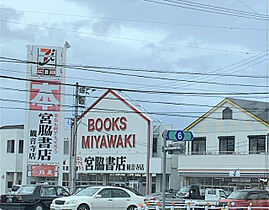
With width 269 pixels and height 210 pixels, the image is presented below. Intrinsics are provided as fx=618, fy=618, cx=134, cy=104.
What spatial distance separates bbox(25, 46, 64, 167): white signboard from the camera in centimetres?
4553

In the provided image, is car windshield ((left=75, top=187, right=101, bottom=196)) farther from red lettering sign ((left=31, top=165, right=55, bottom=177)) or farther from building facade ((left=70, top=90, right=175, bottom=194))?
building facade ((left=70, top=90, right=175, bottom=194))

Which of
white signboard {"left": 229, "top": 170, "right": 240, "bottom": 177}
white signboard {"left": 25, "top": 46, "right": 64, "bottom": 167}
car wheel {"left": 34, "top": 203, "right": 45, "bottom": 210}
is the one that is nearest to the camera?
car wheel {"left": 34, "top": 203, "right": 45, "bottom": 210}

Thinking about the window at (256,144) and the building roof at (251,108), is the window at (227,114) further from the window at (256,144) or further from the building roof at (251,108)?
the window at (256,144)

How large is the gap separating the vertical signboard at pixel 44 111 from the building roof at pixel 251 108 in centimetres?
1518

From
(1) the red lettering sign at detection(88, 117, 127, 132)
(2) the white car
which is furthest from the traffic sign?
(1) the red lettering sign at detection(88, 117, 127, 132)

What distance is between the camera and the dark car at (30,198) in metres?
28.2

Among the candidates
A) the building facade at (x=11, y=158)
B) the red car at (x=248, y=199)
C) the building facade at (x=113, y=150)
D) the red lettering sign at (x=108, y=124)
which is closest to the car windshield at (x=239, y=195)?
the red car at (x=248, y=199)

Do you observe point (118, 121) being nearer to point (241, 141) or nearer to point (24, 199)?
point (241, 141)

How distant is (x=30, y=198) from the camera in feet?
93.2

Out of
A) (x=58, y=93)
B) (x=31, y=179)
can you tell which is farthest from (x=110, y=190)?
(x=31, y=179)

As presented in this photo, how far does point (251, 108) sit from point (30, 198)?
100.0 feet

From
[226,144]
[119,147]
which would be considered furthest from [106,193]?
[119,147]

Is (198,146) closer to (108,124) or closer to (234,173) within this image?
(234,173)

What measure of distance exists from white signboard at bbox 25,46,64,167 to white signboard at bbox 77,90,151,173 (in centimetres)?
925
